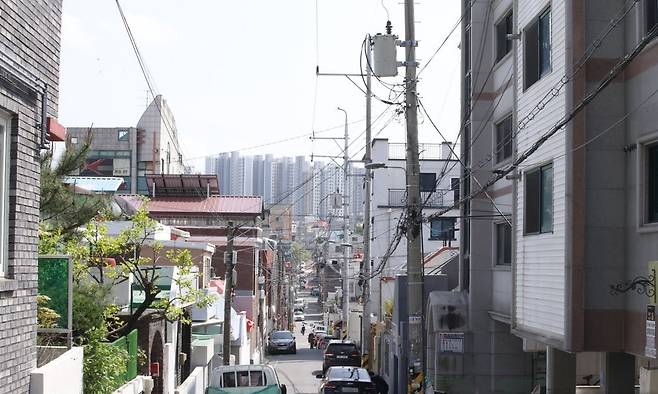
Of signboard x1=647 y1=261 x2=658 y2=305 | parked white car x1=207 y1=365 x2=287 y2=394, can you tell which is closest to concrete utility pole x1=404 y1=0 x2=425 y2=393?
parked white car x1=207 y1=365 x2=287 y2=394

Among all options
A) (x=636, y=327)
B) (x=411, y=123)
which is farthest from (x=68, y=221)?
(x=636, y=327)

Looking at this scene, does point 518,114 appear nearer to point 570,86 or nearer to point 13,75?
point 570,86

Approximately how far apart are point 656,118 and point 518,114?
5122mm

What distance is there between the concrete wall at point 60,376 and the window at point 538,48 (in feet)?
28.8

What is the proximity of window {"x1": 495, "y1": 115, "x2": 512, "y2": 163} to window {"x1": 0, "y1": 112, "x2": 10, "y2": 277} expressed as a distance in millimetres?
13344

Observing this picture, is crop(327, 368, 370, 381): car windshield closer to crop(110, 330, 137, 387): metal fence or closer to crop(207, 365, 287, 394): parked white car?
crop(207, 365, 287, 394): parked white car

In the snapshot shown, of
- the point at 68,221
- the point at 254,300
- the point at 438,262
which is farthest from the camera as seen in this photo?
the point at 254,300

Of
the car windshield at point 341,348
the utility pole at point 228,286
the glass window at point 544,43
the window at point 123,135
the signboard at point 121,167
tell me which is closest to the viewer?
the glass window at point 544,43

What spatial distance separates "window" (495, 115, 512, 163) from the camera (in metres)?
21.0

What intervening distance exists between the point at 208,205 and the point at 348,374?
36566 millimetres

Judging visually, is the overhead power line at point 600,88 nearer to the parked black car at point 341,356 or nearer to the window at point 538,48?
the window at point 538,48

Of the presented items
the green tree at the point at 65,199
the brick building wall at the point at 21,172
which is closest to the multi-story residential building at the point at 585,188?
the brick building wall at the point at 21,172

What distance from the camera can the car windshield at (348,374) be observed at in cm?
2463

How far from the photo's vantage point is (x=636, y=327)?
1324 cm
